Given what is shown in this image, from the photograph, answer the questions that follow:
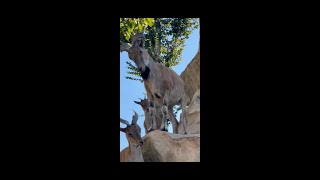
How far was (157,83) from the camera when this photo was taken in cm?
736

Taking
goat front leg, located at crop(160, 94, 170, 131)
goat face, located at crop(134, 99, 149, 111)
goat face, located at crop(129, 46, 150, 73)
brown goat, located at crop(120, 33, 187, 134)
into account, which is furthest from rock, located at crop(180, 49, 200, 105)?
goat face, located at crop(129, 46, 150, 73)

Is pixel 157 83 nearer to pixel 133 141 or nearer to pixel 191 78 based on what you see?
pixel 133 141

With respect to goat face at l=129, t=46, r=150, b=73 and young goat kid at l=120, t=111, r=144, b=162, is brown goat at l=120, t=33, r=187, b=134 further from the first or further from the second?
young goat kid at l=120, t=111, r=144, b=162

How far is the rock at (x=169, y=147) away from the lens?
7340 mm

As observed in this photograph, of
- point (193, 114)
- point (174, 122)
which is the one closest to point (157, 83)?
point (174, 122)

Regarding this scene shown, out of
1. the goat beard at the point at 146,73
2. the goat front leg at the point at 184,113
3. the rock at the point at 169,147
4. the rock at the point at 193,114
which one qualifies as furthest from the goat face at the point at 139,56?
the rock at the point at 193,114

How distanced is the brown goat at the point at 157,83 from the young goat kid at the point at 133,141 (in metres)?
0.36

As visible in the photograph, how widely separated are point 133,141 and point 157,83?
3.65 feet

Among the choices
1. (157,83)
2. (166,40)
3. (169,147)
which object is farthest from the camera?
(166,40)
